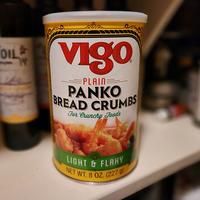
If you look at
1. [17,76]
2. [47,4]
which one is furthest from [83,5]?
[17,76]

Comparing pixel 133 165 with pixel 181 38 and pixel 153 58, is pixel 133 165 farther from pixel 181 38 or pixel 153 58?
pixel 181 38

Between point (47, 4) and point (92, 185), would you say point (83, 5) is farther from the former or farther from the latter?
point (92, 185)

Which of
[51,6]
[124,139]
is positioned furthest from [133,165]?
[51,6]

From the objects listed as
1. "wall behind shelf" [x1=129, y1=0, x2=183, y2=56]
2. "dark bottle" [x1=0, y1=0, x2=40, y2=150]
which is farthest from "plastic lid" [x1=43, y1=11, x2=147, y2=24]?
"wall behind shelf" [x1=129, y1=0, x2=183, y2=56]

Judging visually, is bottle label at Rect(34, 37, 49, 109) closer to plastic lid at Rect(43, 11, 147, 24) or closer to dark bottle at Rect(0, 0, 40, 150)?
dark bottle at Rect(0, 0, 40, 150)

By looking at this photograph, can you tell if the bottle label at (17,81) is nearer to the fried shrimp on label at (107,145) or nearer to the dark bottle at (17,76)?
the dark bottle at (17,76)
